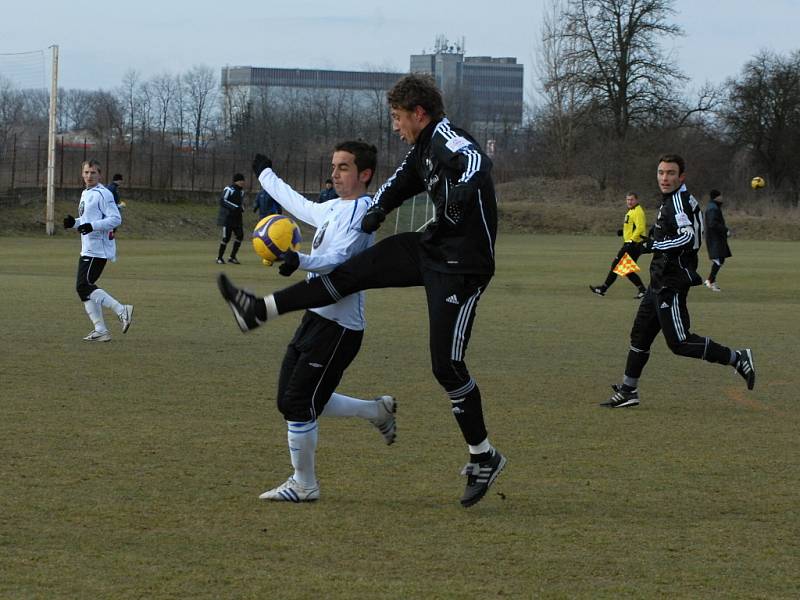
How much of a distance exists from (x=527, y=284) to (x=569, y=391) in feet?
47.6

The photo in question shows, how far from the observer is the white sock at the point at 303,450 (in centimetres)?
630

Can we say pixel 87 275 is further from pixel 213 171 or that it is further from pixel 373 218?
pixel 213 171

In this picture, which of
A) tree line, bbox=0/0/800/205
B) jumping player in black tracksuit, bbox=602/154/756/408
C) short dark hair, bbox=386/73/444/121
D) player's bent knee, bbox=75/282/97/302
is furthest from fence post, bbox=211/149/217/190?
short dark hair, bbox=386/73/444/121

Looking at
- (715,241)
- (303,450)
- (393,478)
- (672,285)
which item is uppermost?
(672,285)

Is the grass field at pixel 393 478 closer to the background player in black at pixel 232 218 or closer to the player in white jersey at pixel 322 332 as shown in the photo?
the player in white jersey at pixel 322 332

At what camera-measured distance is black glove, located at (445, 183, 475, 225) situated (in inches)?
232

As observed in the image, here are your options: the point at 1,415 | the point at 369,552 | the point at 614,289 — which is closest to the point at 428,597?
the point at 369,552

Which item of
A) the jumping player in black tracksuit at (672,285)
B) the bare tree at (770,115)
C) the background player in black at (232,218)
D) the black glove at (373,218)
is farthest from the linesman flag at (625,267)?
the bare tree at (770,115)

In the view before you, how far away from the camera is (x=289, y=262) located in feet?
19.5

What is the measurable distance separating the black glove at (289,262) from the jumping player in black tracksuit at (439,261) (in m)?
0.21

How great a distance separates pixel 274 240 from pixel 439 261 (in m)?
0.83

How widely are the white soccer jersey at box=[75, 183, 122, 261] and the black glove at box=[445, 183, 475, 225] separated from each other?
26.1 ft

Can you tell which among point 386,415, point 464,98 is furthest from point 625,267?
point 464,98

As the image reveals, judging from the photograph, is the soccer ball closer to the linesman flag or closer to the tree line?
the linesman flag
